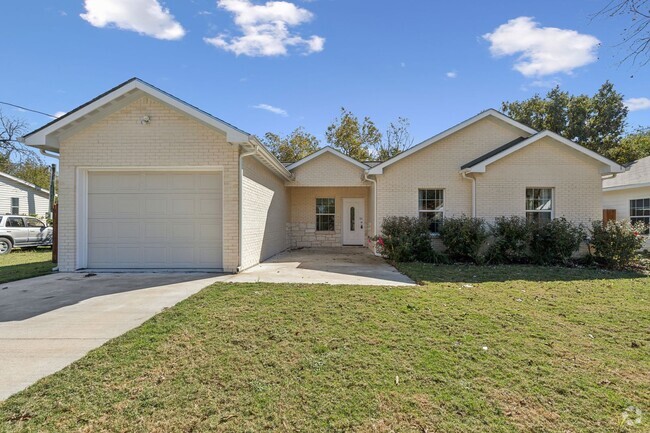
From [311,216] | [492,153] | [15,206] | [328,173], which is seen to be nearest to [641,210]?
[492,153]

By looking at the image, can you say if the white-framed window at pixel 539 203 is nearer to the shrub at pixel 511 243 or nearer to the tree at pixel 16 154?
the shrub at pixel 511 243

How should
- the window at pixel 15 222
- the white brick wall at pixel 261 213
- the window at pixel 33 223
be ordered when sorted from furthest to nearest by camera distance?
the window at pixel 33 223 < the window at pixel 15 222 < the white brick wall at pixel 261 213

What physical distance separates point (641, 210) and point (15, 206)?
110 feet

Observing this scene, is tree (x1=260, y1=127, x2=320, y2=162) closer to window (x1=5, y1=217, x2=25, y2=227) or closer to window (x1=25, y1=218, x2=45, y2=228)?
window (x1=25, y1=218, x2=45, y2=228)

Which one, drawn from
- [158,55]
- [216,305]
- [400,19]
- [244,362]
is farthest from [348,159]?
[244,362]

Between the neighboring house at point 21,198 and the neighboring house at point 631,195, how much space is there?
31944mm

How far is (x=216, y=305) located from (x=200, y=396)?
2704mm

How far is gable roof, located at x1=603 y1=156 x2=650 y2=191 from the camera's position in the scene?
13.9m

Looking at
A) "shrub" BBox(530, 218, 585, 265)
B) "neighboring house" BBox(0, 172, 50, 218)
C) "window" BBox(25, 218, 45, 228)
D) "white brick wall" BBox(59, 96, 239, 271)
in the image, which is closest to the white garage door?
"white brick wall" BBox(59, 96, 239, 271)

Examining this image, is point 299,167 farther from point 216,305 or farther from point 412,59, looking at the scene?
point 216,305

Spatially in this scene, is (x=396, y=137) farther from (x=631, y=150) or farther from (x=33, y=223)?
(x=33, y=223)

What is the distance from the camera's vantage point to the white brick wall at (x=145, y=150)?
330 inches

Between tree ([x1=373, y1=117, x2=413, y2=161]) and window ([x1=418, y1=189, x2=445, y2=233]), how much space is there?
21433mm

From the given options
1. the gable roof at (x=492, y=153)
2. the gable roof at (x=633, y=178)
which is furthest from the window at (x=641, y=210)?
the gable roof at (x=492, y=153)
